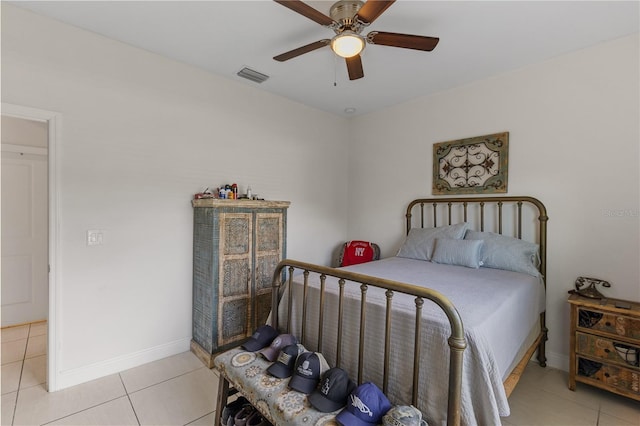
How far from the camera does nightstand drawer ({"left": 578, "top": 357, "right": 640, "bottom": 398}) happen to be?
1.95m

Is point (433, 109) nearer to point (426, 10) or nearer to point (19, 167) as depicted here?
point (426, 10)

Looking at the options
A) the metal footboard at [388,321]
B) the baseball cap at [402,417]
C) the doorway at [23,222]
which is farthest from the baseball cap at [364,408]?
the doorway at [23,222]

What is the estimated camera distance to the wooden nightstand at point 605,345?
196 centimetres

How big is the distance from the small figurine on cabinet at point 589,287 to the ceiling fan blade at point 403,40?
217cm

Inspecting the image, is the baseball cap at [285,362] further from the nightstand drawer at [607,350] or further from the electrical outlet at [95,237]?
the nightstand drawer at [607,350]

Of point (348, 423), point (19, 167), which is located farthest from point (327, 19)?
point (19, 167)

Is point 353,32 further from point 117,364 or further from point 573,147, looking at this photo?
point 117,364

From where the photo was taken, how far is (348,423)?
116 cm

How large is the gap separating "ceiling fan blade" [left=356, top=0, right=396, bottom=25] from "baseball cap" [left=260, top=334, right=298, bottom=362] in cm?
188

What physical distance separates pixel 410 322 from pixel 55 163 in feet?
8.48

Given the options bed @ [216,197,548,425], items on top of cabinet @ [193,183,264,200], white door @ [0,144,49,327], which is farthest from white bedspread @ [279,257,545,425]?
white door @ [0,144,49,327]

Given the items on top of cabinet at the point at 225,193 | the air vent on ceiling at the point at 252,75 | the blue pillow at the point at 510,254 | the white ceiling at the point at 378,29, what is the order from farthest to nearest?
the air vent on ceiling at the point at 252,75, the items on top of cabinet at the point at 225,193, the blue pillow at the point at 510,254, the white ceiling at the point at 378,29

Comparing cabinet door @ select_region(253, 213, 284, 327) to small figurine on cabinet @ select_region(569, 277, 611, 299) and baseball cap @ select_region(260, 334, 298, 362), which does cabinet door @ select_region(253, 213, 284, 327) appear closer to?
baseball cap @ select_region(260, 334, 298, 362)

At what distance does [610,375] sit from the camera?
2043 millimetres
